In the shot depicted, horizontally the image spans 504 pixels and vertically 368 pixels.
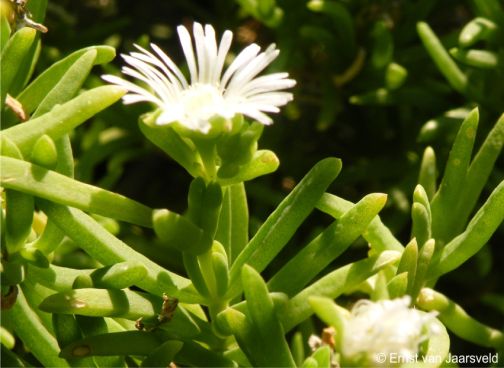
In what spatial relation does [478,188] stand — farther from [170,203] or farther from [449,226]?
[170,203]

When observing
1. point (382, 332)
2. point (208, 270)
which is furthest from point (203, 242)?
point (382, 332)

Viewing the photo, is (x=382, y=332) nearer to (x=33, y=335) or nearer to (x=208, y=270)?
(x=208, y=270)

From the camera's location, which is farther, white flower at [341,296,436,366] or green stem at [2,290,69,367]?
green stem at [2,290,69,367]

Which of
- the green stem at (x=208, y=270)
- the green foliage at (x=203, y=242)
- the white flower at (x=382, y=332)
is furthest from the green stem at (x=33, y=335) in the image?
the white flower at (x=382, y=332)

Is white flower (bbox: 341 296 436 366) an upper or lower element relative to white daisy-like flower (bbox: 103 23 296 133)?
lower

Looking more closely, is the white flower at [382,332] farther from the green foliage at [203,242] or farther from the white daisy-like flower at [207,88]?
the white daisy-like flower at [207,88]

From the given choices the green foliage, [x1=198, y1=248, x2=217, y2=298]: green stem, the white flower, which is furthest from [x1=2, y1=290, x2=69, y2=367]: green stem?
the white flower

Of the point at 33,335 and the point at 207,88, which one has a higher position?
the point at 207,88

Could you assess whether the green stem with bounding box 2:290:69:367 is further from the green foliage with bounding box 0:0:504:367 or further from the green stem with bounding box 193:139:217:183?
the green stem with bounding box 193:139:217:183
